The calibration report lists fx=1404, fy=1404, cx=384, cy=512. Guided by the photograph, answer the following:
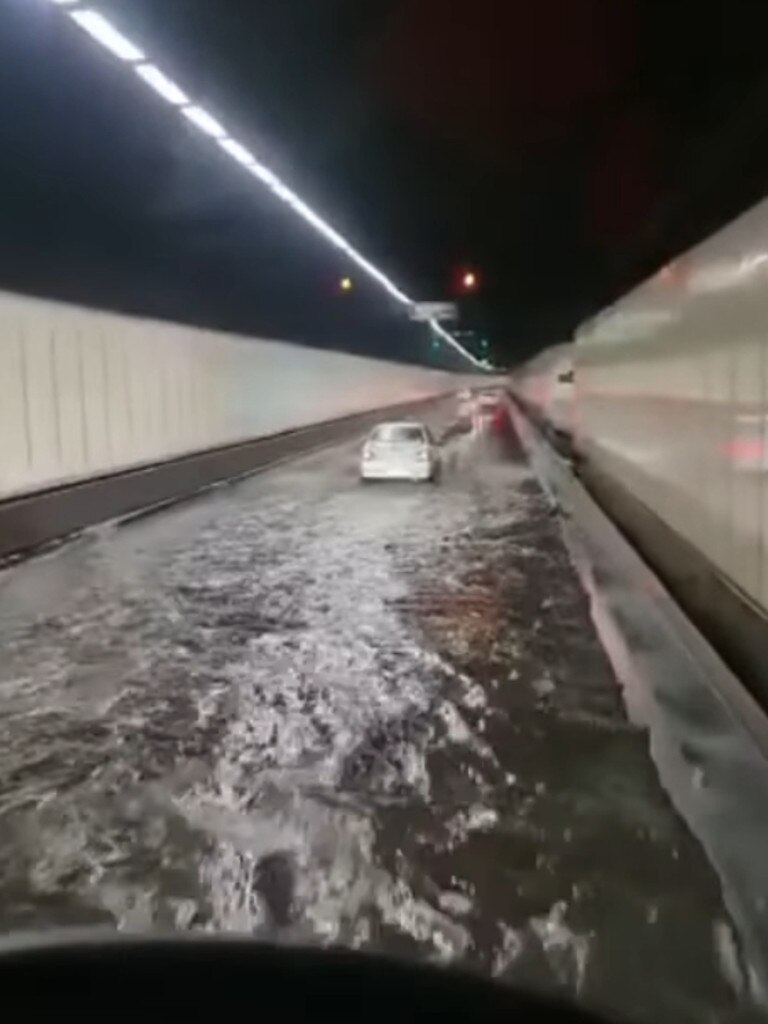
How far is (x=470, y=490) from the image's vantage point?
28719mm

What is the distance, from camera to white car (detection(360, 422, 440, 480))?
31141 millimetres

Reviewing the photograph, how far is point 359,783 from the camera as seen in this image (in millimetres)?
7395

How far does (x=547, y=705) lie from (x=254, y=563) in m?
8.75

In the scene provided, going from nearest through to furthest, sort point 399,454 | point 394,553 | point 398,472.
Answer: point 394,553, point 399,454, point 398,472

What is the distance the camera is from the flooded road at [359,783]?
5223mm

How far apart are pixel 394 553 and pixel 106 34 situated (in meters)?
8.75

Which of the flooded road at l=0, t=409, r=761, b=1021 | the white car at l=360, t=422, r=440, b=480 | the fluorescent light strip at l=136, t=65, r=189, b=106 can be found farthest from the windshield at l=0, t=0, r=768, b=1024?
the white car at l=360, t=422, r=440, b=480

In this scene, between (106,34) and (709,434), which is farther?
(709,434)

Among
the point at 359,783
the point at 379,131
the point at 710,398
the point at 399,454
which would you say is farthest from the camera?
the point at 399,454

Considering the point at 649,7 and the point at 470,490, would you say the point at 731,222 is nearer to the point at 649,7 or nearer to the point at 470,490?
the point at 649,7

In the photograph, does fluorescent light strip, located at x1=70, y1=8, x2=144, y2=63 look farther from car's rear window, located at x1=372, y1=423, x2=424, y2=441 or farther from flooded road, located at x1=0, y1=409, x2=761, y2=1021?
car's rear window, located at x1=372, y1=423, x2=424, y2=441

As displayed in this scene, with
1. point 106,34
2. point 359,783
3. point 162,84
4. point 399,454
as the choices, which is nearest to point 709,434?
point 162,84

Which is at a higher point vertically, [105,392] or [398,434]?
[105,392]

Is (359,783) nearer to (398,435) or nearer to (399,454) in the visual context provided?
(399,454)
